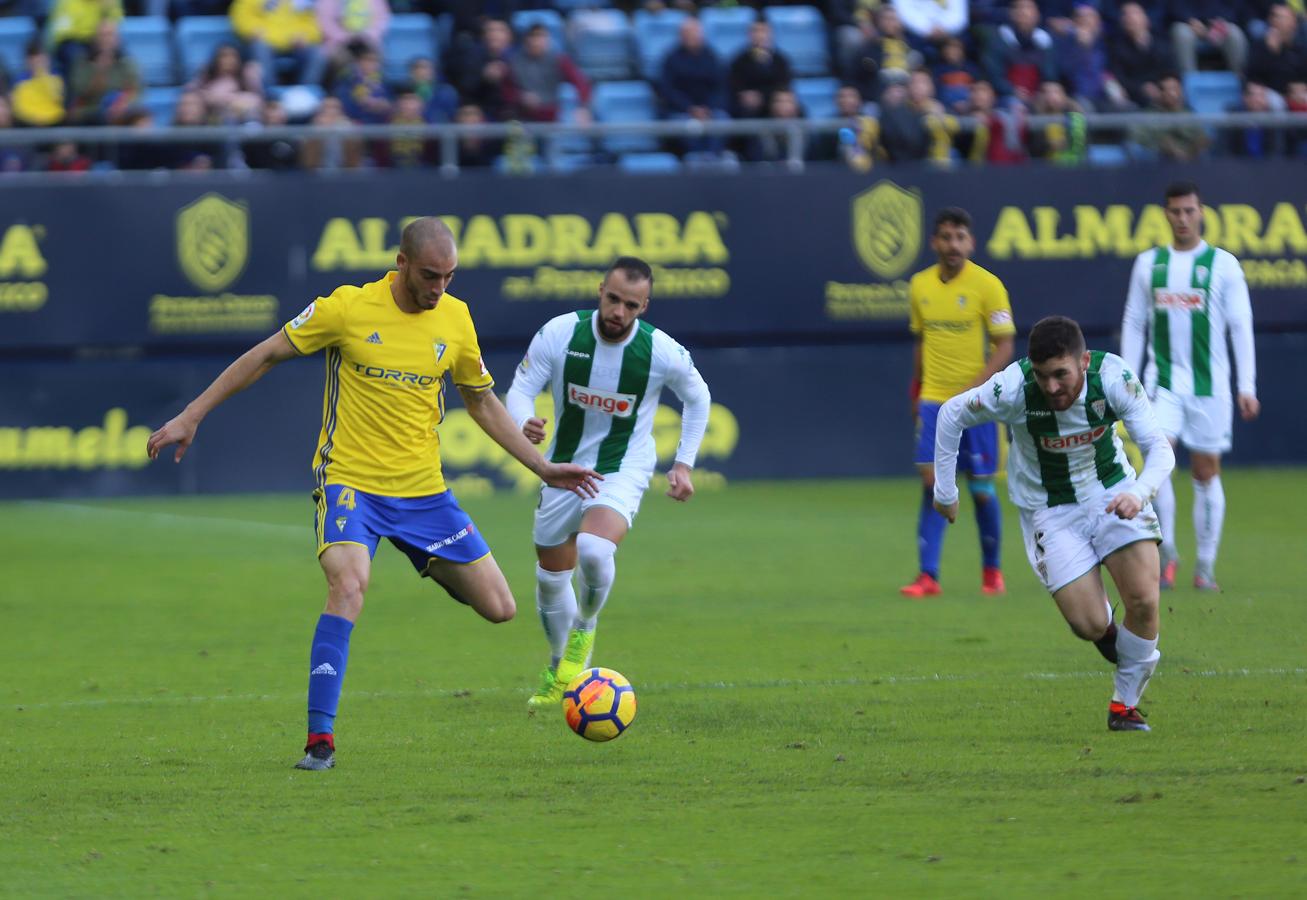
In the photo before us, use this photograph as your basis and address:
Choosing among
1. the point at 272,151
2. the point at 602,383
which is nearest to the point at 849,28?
the point at 272,151

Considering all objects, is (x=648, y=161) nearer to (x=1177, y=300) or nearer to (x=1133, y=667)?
(x=1177, y=300)

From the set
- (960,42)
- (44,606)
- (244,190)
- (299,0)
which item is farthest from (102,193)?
(960,42)

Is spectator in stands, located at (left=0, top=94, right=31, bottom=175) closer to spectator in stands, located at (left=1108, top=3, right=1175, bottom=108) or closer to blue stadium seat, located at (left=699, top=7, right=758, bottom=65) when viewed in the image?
blue stadium seat, located at (left=699, top=7, right=758, bottom=65)

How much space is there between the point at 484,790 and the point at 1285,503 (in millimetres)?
11512

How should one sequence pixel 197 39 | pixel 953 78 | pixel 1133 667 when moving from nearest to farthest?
1. pixel 1133 667
2. pixel 953 78
3. pixel 197 39

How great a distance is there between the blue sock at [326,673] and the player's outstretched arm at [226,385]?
814mm

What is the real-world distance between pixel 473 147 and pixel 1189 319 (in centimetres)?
823

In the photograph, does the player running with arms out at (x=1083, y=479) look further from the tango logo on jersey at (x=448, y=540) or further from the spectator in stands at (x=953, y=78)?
the spectator in stands at (x=953, y=78)

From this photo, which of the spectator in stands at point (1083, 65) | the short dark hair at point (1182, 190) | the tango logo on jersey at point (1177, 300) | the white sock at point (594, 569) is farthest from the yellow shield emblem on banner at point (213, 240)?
the white sock at point (594, 569)

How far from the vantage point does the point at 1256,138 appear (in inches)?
749

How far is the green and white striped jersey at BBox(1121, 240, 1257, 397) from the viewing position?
38.8 feet

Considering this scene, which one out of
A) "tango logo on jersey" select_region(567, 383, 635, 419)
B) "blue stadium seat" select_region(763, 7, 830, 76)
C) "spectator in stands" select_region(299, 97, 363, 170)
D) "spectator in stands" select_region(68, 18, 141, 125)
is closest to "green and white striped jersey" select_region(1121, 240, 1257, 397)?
"tango logo on jersey" select_region(567, 383, 635, 419)

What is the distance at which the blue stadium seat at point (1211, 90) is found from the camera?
2023cm

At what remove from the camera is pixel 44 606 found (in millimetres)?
11961
